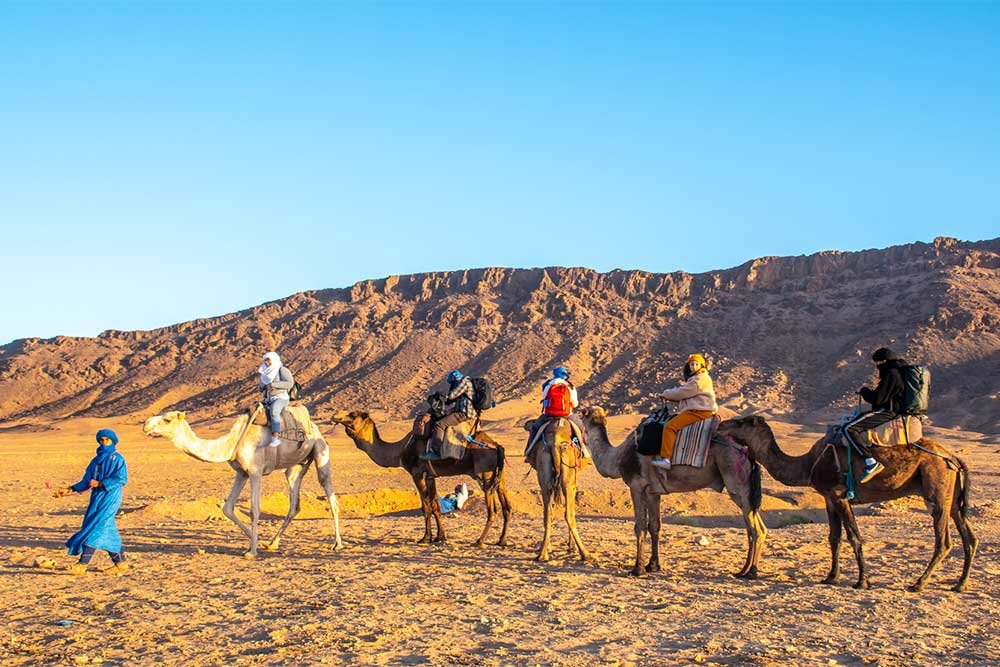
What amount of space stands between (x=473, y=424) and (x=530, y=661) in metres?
7.40

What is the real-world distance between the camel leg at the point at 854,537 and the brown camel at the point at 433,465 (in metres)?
5.09

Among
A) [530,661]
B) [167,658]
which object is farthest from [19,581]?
[530,661]

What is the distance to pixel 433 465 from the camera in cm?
1495

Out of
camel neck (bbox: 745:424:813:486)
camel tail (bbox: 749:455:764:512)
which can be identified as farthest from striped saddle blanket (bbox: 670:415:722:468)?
camel tail (bbox: 749:455:764:512)

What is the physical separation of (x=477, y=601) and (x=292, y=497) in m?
5.05

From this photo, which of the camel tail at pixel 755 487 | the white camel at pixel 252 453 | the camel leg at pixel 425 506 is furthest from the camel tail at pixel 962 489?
the white camel at pixel 252 453

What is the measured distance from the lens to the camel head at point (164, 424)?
12520 millimetres

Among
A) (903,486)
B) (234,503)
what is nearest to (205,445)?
(234,503)

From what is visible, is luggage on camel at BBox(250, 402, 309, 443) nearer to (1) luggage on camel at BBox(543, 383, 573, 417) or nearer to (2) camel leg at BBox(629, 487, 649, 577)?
(1) luggage on camel at BBox(543, 383, 573, 417)

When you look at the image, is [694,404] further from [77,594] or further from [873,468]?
[77,594]

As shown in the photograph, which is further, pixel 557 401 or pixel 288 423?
pixel 288 423

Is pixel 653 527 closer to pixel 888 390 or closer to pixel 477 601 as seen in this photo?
pixel 477 601

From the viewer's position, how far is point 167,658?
7.82 metres

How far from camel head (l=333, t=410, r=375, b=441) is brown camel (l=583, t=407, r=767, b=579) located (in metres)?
4.56
